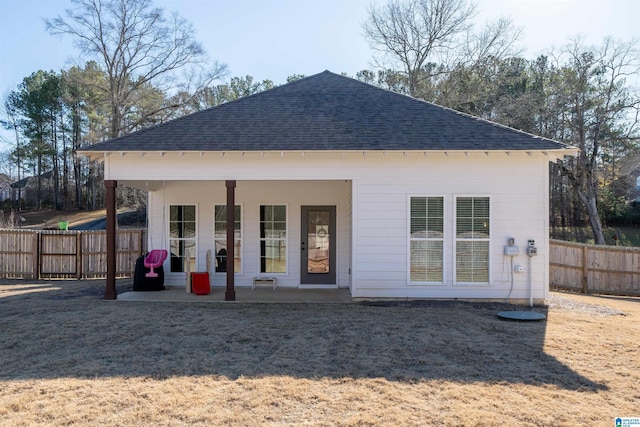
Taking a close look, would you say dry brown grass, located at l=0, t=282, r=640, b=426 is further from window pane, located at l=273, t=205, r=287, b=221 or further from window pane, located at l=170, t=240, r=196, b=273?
window pane, located at l=273, t=205, r=287, b=221

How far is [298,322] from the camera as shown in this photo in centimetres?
780

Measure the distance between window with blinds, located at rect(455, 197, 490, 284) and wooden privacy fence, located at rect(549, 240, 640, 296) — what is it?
463cm

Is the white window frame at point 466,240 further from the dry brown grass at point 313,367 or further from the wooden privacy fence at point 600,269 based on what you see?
the wooden privacy fence at point 600,269

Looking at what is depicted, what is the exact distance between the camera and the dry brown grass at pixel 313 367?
4.18 metres

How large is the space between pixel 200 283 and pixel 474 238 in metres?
5.78

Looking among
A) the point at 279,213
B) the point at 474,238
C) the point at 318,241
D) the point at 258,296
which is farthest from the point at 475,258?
the point at 279,213

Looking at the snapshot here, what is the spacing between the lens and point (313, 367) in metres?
5.44

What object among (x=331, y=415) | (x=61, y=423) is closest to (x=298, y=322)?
(x=331, y=415)

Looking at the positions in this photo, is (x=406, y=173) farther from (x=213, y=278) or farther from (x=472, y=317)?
(x=213, y=278)

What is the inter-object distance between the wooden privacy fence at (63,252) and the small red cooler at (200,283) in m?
4.35

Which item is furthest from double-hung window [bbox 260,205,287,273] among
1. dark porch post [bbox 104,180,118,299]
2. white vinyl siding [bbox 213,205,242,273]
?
dark porch post [bbox 104,180,118,299]

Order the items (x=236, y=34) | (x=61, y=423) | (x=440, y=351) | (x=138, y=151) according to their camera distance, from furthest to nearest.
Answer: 1. (x=236, y=34)
2. (x=138, y=151)
3. (x=440, y=351)
4. (x=61, y=423)

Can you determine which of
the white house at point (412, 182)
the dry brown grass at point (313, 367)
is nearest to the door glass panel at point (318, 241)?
the white house at point (412, 182)

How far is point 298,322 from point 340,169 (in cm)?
338
